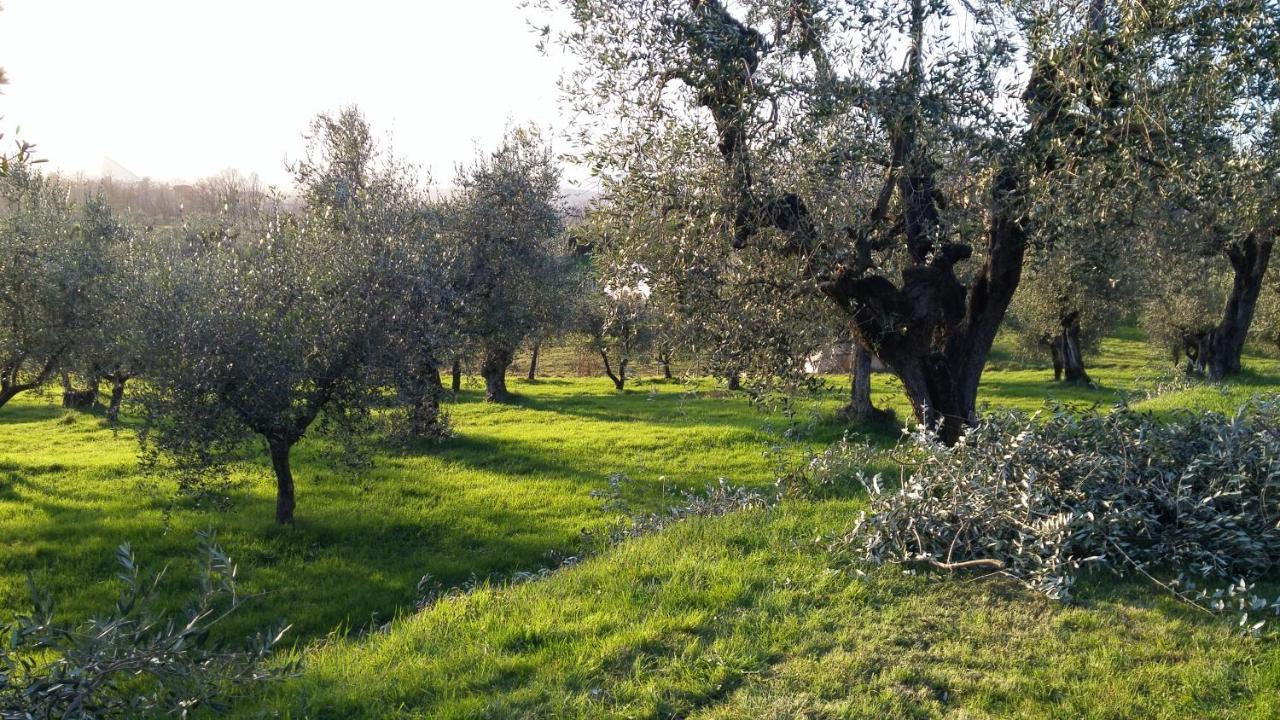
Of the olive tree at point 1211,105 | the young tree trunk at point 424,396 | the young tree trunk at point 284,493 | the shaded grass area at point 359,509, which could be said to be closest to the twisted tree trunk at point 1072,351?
the shaded grass area at point 359,509

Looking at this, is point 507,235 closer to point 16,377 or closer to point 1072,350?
point 16,377

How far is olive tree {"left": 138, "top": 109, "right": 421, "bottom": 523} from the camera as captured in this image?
37.3ft

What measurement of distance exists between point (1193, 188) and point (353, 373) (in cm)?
1064

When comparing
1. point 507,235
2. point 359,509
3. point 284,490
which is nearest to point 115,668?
point 284,490

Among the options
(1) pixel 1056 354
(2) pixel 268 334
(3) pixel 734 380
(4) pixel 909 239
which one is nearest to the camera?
(4) pixel 909 239

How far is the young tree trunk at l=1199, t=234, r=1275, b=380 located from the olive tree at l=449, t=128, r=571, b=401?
18003 millimetres

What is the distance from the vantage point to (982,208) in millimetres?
9438

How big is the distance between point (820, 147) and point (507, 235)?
14819 mm

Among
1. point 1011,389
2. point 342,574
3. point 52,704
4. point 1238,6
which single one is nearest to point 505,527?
point 342,574

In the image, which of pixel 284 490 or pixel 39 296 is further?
pixel 39 296

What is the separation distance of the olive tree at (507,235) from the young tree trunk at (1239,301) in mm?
18003

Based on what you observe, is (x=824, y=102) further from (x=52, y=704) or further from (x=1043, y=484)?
(x=52, y=704)

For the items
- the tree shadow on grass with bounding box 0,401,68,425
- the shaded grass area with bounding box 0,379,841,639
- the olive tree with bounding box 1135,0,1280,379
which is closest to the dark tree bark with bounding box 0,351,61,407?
the shaded grass area with bounding box 0,379,841,639

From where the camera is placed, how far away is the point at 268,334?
11797 millimetres
